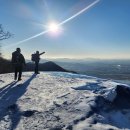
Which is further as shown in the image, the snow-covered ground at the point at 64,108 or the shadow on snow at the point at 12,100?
the shadow on snow at the point at 12,100

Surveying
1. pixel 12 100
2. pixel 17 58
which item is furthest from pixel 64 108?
pixel 17 58

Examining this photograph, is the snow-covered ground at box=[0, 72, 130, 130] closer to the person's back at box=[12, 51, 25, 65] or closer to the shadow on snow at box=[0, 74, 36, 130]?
the shadow on snow at box=[0, 74, 36, 130]

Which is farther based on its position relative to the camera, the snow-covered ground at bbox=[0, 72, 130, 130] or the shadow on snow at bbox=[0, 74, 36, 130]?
the shadow on snow at bbox=[0, 74, 36, 130]

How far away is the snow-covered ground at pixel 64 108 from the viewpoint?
13539 mm

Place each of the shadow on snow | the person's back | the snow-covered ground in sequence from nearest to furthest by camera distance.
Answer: the snow-covered ground
the shadow on snow
the person's back

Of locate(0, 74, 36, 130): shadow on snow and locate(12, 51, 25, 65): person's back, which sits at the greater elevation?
locate(12, 51, 25, 65): person's back

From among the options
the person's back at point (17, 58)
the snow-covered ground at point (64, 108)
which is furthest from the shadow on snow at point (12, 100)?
the person's back at point (17, 58)

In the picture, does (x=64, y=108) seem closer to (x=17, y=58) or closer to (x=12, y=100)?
(x=12, y=100)

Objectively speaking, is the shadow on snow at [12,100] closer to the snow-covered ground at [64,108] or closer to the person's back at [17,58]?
the snow-covered ground at [64,108]

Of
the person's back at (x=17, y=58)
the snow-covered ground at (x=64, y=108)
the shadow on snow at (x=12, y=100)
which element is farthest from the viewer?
the person's back at (x=17, y=58)

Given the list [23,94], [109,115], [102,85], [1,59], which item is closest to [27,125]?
[109,115]

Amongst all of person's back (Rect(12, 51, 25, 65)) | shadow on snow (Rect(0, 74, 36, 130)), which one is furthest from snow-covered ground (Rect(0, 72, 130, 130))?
person's back (Rect(12, 51, 25, 65))

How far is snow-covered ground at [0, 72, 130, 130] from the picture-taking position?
13.5 metres

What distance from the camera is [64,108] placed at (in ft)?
50.7
